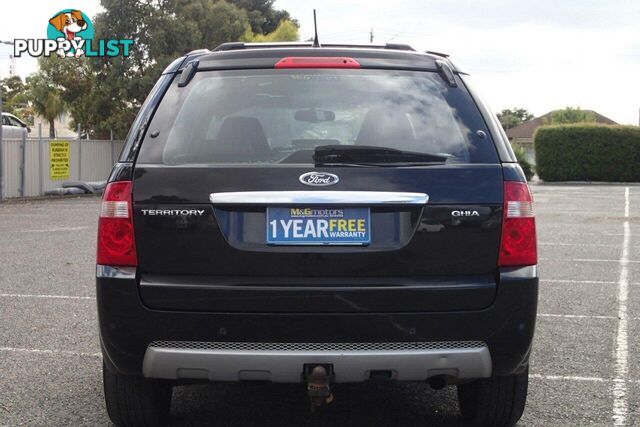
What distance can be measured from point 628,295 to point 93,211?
580 inches

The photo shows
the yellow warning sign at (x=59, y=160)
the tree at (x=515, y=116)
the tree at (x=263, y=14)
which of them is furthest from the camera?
the tree at (x=515, y=116)

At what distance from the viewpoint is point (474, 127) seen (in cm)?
376

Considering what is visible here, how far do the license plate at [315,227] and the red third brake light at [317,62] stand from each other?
72 centimetres

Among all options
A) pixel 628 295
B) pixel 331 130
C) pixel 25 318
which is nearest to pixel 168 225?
pixel 331 130

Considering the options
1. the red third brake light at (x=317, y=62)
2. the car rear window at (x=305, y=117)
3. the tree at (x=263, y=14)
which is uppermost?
the tree at (x=263, y=14)

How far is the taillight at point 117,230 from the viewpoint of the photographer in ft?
11.8

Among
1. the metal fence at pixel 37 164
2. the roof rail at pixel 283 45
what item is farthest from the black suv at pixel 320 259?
Result: the metal fence at pixel 37 164

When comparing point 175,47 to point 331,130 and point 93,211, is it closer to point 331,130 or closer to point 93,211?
point 93,211

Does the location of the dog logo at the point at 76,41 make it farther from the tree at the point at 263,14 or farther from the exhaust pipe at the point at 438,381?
the exhaust pipe at the point at 438,381

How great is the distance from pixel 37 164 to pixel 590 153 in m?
26.8

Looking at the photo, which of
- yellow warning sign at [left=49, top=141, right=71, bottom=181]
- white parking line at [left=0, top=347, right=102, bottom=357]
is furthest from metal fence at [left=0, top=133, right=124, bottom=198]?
white parking line at [left=0, top=347, right=102, bottom=357]

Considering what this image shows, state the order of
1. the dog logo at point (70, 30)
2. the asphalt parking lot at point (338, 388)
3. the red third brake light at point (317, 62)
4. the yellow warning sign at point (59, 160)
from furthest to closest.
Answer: the dog logo at point (70, 30)
the yellow warning sign at point (59, 160)
the asphalt parking lot at point (338, 388)
the red third brake light at point (317, 62)

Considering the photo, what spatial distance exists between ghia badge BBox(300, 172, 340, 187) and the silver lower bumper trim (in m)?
0.64

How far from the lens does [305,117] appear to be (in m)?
3.95
